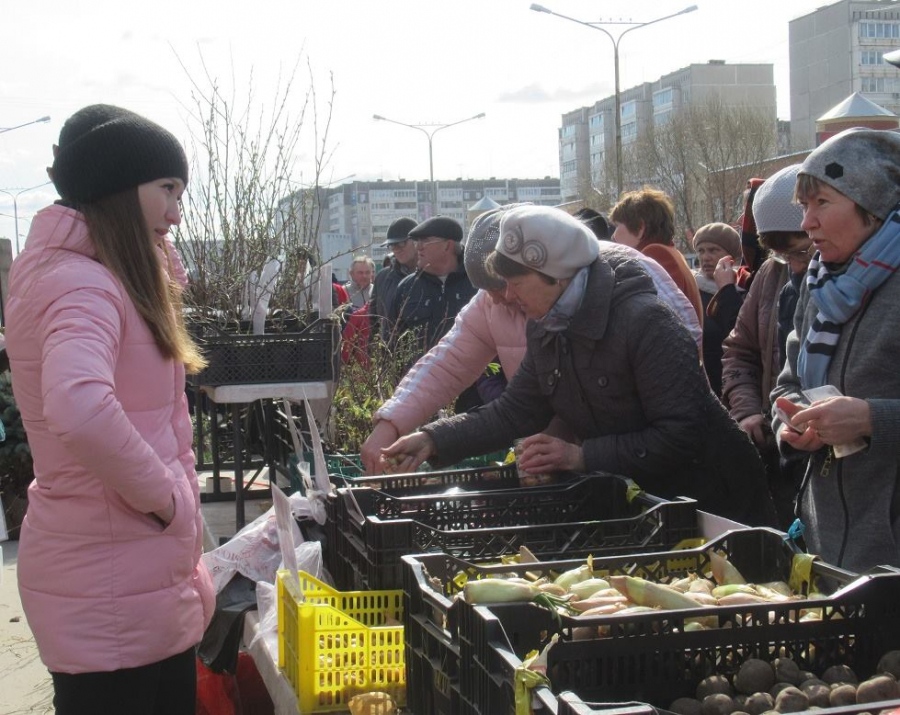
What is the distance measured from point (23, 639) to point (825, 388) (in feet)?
12.2

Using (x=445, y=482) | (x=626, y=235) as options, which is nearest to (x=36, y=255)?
(x=445, y=482)

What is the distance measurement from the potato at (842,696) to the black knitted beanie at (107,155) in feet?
5.15

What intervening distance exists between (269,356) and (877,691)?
10.1 ft

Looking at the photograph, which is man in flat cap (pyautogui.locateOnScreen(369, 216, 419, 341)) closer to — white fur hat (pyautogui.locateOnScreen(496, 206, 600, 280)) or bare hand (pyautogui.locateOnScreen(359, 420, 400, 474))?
bare hand (pyautogui.locateOnScreen(359, 420, 400, 474))

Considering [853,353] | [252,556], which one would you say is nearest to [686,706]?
[853,353]

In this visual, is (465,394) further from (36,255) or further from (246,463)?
(36,255)

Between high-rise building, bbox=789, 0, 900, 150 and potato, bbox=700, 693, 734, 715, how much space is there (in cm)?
6563

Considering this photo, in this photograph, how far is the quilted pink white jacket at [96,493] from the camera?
1.96 metres

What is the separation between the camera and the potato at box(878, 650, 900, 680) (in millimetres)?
1490

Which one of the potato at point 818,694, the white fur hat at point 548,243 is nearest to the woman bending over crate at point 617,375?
the white fur hat at point 548,243

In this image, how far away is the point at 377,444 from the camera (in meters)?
3.21

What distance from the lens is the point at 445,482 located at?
2.85m

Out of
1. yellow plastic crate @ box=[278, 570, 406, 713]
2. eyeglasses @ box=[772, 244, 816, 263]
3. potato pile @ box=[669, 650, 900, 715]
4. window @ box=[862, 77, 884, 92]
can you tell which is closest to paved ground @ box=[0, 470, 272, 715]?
yellow plastic crate @ box=[278, 570, 406, 713]

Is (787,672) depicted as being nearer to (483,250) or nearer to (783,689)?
(783,689)
